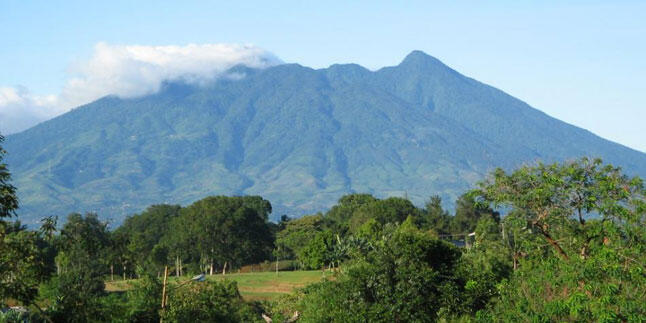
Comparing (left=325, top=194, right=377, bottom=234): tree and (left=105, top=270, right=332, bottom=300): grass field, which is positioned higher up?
(left=325, top=194, right=377, bottom=234): tree

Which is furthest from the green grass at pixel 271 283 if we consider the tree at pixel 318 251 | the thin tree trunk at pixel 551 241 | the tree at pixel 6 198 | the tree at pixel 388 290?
the tree at pixel 6 198

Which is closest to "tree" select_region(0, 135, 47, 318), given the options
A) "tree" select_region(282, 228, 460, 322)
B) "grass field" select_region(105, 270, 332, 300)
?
"tree" select_region(282, 228, 460, 322)

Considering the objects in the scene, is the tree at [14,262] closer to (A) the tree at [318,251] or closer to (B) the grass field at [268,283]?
(B) the grass field at [268,283]

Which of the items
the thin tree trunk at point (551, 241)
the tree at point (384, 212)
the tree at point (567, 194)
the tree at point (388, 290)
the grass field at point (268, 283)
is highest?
the tree at point (384, 212)

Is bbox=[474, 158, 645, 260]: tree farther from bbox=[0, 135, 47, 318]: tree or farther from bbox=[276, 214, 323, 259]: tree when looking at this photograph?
bbox=[276, 214, 323, 259]: tree

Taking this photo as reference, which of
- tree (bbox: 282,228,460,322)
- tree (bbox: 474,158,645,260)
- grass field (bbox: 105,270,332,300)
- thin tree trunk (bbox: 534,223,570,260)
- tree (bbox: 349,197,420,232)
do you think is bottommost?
grass field (bbox: 105,270,332,300)

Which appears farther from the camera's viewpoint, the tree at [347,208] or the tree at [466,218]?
the tree at [347,208]

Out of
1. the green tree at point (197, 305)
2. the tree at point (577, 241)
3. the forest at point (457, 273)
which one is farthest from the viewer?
the green tree at point (197, 305)

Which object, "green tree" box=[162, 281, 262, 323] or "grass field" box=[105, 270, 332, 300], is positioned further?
"grass field" box=[105, 270, 332, 300]

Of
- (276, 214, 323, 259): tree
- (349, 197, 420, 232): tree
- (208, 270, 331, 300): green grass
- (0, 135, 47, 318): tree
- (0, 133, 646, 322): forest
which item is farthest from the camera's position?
(349, 197, 420, 232): tree

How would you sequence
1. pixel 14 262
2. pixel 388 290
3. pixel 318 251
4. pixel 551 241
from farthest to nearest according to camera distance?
pixel 318 251, pixel 388 290, pixel 551 241, pixel 14 262

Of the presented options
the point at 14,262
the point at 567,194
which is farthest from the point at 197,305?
the point at 567,194

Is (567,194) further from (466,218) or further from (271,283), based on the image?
(466,218)

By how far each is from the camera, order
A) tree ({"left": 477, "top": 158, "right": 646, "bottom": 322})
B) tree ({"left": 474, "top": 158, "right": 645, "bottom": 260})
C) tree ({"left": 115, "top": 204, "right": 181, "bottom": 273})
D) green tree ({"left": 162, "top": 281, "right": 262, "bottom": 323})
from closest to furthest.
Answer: tree ({"left": 477, "top": 158, "right": 646, "bottom": 322})
tree ({"left": 474, "top": 158, "right": 645, "bottom": 260})
green tree ({"left": 162, "top": 281, "right": 262, "bottom": 323})
tree ({"left": 115, "top": 204, "right": 181, "bottom": 273})
